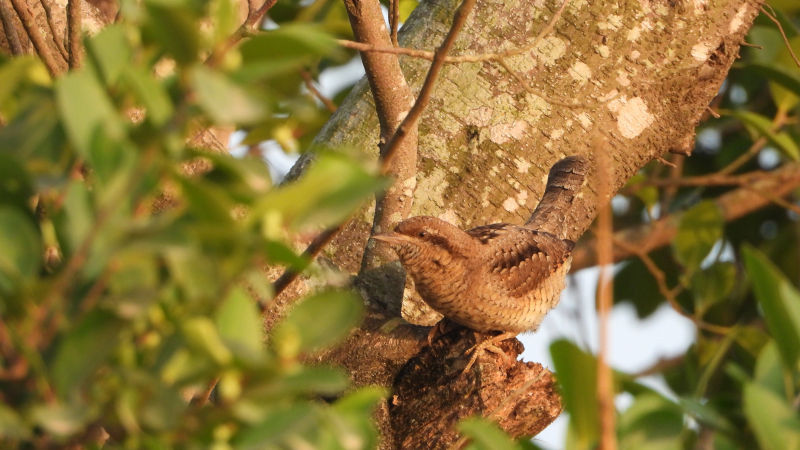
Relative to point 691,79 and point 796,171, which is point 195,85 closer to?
point 691,79

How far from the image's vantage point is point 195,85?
2.47ft

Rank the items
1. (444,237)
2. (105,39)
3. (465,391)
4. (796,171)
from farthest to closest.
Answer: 1. (796,171)
2. (444,237)
3. (465,391)
4. (105,39)

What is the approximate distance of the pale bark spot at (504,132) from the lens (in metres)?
2.82

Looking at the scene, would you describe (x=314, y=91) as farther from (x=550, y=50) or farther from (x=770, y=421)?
(x=770, y=421)

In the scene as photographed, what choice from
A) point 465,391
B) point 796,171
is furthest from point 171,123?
point 796,171

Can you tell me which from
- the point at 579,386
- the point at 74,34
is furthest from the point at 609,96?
the point at 579,386

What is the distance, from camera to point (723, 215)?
4461 mm

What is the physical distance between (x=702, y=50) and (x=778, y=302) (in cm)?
217

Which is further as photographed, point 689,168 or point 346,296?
point 689,168

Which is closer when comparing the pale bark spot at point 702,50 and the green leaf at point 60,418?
the green leaf at point 60,418

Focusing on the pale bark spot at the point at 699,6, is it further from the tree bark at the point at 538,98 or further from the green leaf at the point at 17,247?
the green leaf at the point at 17,247

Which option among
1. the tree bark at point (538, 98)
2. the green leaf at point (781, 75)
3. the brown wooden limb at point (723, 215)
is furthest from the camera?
the brown wooden limb at point (723, 215)

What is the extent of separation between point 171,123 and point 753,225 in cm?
471

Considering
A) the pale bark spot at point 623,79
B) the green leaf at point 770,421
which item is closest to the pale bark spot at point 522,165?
the pale bark spot at point 623,79
